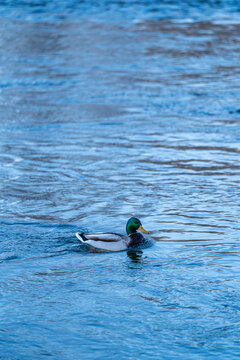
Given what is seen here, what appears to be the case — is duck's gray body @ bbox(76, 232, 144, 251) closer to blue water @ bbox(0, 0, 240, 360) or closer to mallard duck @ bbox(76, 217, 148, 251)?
mallard duck @ bbox(76, 217, 148, 251)

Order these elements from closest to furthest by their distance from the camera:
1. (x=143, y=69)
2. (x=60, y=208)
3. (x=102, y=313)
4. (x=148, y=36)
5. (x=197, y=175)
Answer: (x=102, y=313) < (x=60, y=208) < (x=197, y=175) < (x=143, y=69) < (x=148, y=36)

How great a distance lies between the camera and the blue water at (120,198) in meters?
7.36

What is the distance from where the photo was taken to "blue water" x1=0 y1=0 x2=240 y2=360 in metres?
7.36

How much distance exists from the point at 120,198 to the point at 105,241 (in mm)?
2766

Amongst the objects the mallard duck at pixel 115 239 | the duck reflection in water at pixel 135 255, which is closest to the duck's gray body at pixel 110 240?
the mallard duck at pixel 115 239

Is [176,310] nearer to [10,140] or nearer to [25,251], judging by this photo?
[25,251]

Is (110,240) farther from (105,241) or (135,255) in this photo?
(135,255)

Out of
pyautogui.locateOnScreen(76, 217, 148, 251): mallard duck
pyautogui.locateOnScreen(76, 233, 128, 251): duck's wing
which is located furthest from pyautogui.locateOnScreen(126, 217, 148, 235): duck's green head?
pyautogui.locateOnScreen(76, 233, 128, 251): duck's wing

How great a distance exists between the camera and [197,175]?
13.8 m

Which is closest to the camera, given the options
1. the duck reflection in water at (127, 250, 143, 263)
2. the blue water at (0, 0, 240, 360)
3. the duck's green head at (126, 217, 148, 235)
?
the blue water at (0, 0, 240, 360)

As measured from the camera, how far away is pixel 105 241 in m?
9.71

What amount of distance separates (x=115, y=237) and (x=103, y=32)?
26.3 metres

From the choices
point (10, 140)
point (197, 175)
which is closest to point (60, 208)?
point (197, 175)

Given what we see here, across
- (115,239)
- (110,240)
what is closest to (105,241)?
(110,240)
